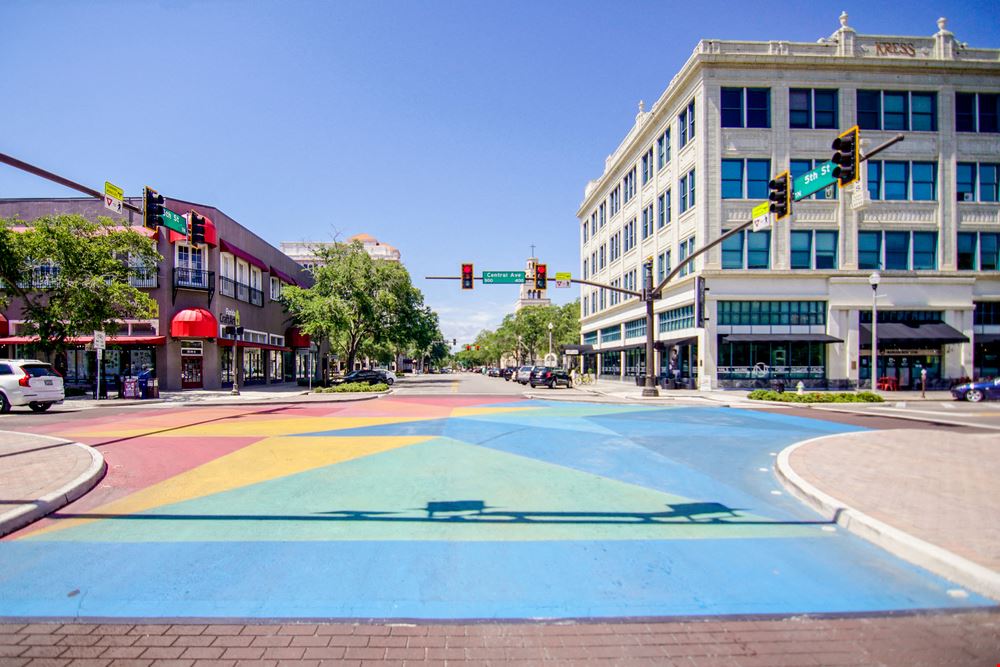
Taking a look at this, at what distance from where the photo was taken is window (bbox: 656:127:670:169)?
3962cm

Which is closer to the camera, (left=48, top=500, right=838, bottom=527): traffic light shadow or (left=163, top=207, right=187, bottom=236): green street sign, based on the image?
(left=48, top=500, right=838, bottom=527): traffic light shadow

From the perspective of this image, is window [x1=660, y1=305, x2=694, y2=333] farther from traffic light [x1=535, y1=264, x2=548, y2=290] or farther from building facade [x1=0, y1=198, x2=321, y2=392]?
building facade [x1=0, y1=198, x2=321, y2=392]

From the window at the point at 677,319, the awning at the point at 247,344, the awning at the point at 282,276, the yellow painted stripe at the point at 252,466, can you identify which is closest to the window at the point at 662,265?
the window at the point at 677,319

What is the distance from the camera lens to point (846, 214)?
3362 cm

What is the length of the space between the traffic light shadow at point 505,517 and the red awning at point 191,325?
28.4m

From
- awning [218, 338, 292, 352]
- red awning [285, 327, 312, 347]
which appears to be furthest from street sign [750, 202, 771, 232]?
red awning [285, 327, 312, 347]

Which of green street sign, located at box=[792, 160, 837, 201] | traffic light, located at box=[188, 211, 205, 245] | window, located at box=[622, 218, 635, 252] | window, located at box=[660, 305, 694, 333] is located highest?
window, located at box=[622, 218, 635, 252]

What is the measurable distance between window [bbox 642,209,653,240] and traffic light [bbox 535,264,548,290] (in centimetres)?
1992

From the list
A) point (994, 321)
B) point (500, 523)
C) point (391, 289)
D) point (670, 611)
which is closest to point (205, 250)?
point (391, 289)

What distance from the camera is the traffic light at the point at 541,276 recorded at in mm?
25516

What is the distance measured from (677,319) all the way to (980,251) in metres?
19.7

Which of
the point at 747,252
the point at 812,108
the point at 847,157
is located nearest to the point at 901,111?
the point at 812,108

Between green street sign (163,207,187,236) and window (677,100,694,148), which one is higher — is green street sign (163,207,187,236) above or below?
below

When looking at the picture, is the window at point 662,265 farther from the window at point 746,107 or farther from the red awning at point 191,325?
the red awning at point 191,325
